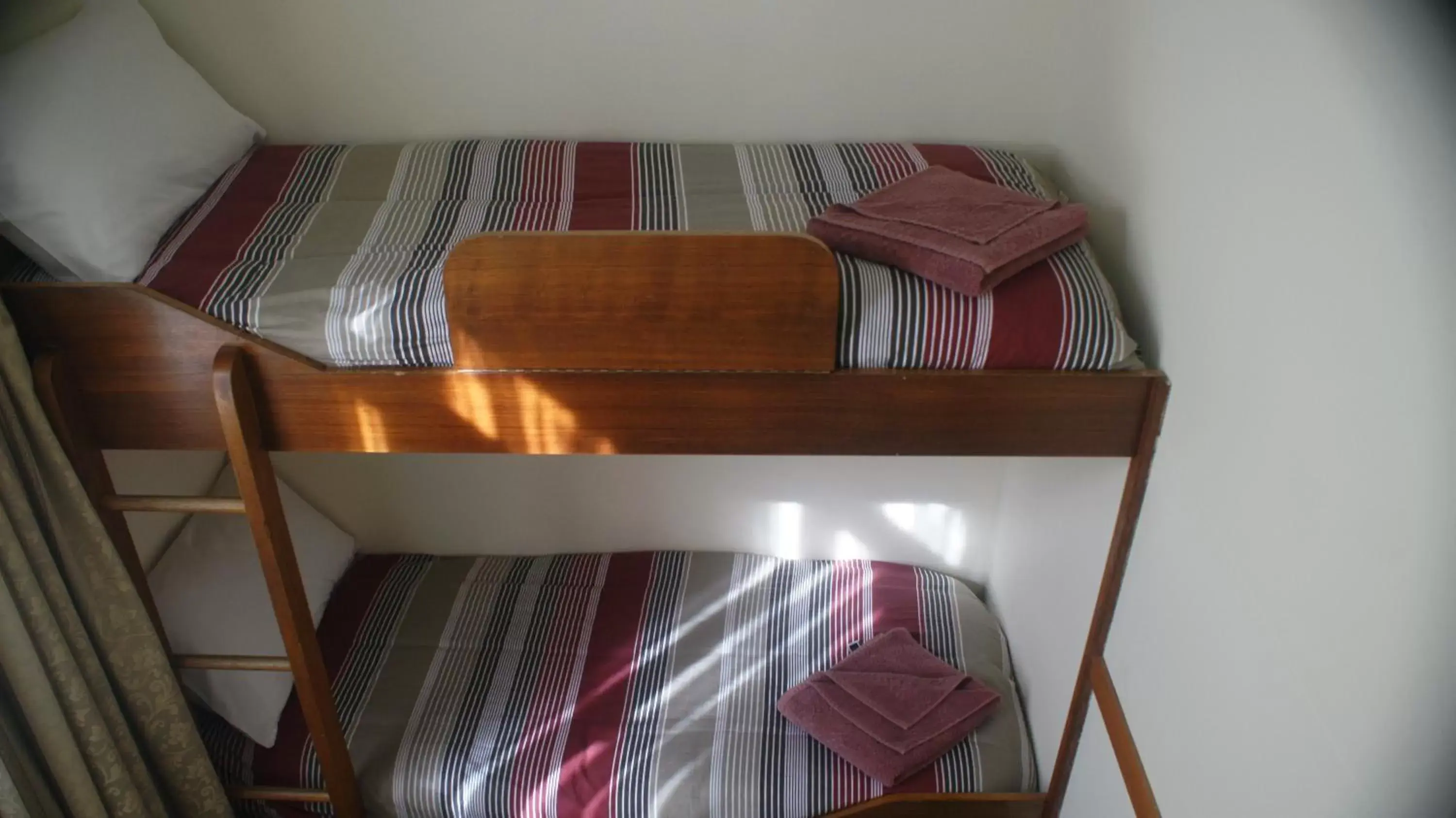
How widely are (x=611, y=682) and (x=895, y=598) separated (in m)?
0.75

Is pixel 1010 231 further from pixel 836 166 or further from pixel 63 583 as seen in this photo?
pixel 63 583

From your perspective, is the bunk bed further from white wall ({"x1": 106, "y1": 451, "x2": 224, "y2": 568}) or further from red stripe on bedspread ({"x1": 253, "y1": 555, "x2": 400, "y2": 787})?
red stripe on bedspread ({"x1": 253, "y1": 555, "x2": 400, "y2": 787})

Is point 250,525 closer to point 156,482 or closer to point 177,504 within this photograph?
point 177,504

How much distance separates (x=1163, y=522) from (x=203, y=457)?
209 centimetres

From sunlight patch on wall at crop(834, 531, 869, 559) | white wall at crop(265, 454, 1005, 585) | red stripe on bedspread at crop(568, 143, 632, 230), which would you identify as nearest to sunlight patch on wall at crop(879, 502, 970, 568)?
white wall at crop(265, 454, 1005, 585)

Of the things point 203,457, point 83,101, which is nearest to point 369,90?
point 83,101

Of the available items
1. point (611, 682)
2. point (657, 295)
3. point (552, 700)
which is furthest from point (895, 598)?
point (657, 295)

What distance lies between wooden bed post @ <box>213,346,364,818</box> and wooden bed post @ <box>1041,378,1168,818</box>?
4.68ft

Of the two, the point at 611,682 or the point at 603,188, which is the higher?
the point at 603,188

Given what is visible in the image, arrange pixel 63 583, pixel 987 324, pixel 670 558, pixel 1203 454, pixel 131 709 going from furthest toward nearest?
1. pixel 670 558
2. pixel 131 709
3. pixel 63 583
4. pixel 987 324
5. pixel 1203 454

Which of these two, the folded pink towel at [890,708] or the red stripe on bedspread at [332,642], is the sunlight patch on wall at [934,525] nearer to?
the folded pink towel at [890,708]

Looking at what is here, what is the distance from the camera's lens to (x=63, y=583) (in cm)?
161

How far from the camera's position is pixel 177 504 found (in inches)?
66.7

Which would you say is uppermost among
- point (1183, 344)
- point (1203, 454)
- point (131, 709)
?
point (1183, 344)
